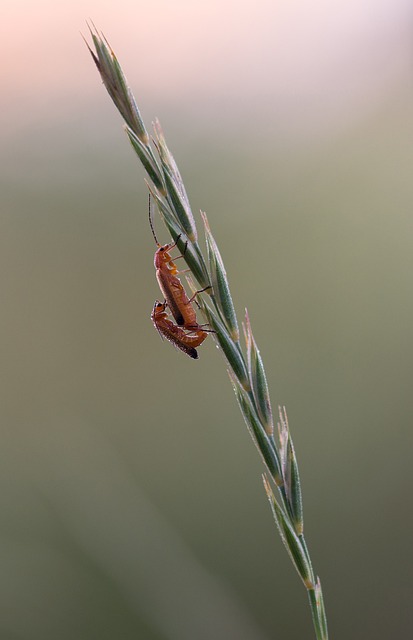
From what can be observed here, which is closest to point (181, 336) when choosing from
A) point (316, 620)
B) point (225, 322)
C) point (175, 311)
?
point (175, 311)

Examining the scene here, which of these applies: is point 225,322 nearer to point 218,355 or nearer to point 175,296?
point 175,296

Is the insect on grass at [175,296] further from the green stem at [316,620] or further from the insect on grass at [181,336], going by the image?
the green stem at [316,620]

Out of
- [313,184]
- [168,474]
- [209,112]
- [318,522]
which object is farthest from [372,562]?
[209,112]

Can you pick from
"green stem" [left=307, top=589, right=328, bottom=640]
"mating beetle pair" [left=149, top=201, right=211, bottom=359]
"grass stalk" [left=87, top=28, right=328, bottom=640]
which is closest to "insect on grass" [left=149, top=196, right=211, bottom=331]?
"mating beetle pair" [left=149, top=201, right=211, bottom=359]

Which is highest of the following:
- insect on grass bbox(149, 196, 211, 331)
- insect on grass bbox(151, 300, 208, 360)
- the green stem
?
insect on grass bbox(149, 196, 211, 331)

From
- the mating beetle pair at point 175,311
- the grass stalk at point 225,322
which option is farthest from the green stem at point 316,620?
the mating beetle pair at point 175,311

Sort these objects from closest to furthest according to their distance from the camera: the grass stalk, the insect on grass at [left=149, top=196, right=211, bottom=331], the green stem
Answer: the green stem, the grass stalk, the insect on grass at [left=149, top=196, right=211, bottom=331]

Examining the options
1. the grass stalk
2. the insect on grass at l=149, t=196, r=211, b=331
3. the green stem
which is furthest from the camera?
the insect on grass at l=149, t=196, r=211, b=331

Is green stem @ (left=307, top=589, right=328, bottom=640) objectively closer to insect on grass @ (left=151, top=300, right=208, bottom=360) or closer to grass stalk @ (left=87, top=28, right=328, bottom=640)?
grass stalk @ (left=87, top=28, right=328, bottom=640)

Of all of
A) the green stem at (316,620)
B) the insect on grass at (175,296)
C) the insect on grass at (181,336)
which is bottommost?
the green stem at (316,620)
